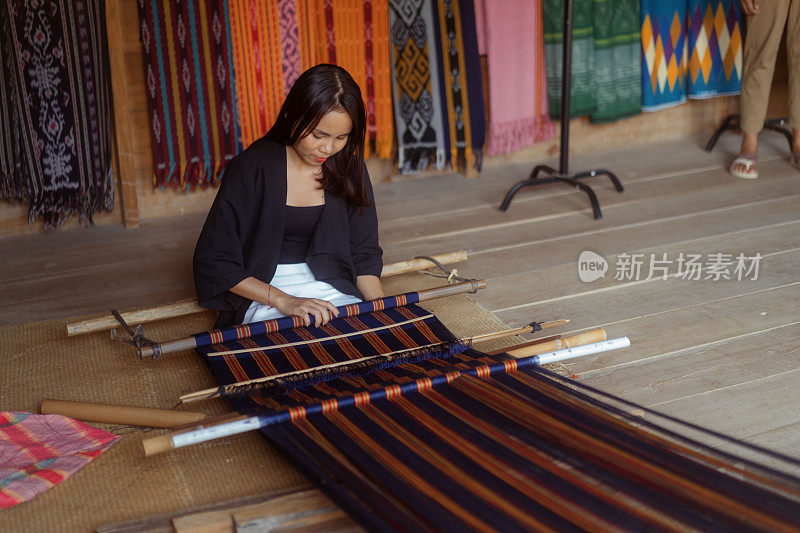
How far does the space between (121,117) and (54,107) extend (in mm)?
239

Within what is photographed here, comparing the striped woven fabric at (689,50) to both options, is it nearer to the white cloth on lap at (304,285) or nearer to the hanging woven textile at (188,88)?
the hanging woven textile at (188,88)

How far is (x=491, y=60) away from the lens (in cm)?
352

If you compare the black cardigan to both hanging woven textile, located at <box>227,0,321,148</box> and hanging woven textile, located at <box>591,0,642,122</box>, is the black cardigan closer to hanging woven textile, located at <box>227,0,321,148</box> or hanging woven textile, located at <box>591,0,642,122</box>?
hanging woven textile, located at <box>227,0,321,148</box>

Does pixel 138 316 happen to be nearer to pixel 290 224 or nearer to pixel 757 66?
pixel 290 224

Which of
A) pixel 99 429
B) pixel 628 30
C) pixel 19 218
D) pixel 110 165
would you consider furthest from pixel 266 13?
pixel 99 429

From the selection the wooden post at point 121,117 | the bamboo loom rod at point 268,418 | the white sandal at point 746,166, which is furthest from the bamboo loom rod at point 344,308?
the white sandal at point 746,166

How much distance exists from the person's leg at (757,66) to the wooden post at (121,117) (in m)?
2.54

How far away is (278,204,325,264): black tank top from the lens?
2.09 metres

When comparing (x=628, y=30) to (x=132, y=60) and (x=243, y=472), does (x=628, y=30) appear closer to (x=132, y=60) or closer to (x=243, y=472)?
(x=132, y=60)

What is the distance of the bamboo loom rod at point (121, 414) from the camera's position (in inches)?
63.7

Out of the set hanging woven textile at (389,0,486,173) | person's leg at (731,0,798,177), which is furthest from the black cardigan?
person's leg at (731,0,798,177)

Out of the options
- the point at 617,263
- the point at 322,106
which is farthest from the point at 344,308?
the point at 617,263

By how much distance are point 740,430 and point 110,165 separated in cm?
242

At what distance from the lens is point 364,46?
334 centimetres
